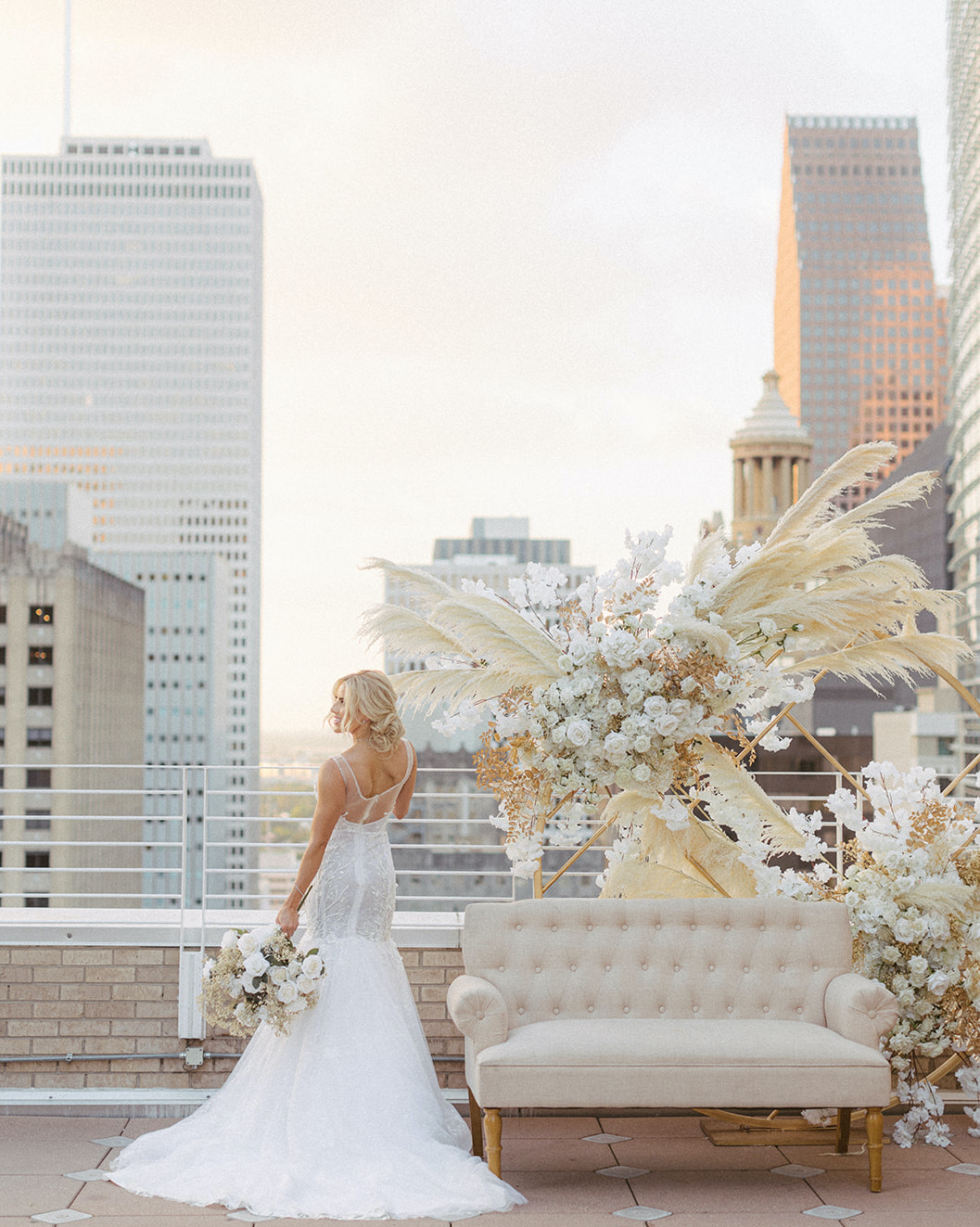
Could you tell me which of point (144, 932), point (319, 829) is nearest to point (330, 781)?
point (319, 829)

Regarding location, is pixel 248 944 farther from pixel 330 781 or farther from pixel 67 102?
A: pixel 67 102

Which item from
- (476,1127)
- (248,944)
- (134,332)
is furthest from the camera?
(134,332)

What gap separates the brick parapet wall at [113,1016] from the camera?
6.04 meters

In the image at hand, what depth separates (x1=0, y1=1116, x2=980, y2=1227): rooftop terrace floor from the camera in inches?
179

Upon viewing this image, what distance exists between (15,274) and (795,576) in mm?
151716

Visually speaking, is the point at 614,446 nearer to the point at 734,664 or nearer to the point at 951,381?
the point at 951,381

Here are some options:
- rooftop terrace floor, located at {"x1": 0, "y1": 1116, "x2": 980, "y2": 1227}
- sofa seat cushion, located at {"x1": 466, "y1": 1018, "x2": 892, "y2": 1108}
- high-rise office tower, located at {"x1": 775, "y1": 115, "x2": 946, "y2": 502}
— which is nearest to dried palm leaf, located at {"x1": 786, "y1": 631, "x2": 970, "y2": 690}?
sofa seat cushion, located at {"x1": 466, "y1": 1018, "x2": 892, "y2": 1108}

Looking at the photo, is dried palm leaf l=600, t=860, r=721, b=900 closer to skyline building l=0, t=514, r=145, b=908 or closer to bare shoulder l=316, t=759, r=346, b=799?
bare shoulder l=316, t=759, r=346, b=799

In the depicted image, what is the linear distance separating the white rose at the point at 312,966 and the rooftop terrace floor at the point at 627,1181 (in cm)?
81

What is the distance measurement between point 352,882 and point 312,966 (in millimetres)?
351

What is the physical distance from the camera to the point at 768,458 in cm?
7394

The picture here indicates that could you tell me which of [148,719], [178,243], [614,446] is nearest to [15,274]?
[178,243]

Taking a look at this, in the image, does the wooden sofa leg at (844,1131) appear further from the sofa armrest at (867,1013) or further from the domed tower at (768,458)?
the domed tower at (768,458)

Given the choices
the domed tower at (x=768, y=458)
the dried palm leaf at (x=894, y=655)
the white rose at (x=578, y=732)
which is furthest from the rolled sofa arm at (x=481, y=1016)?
the domed tower at (x=768, y=458)
